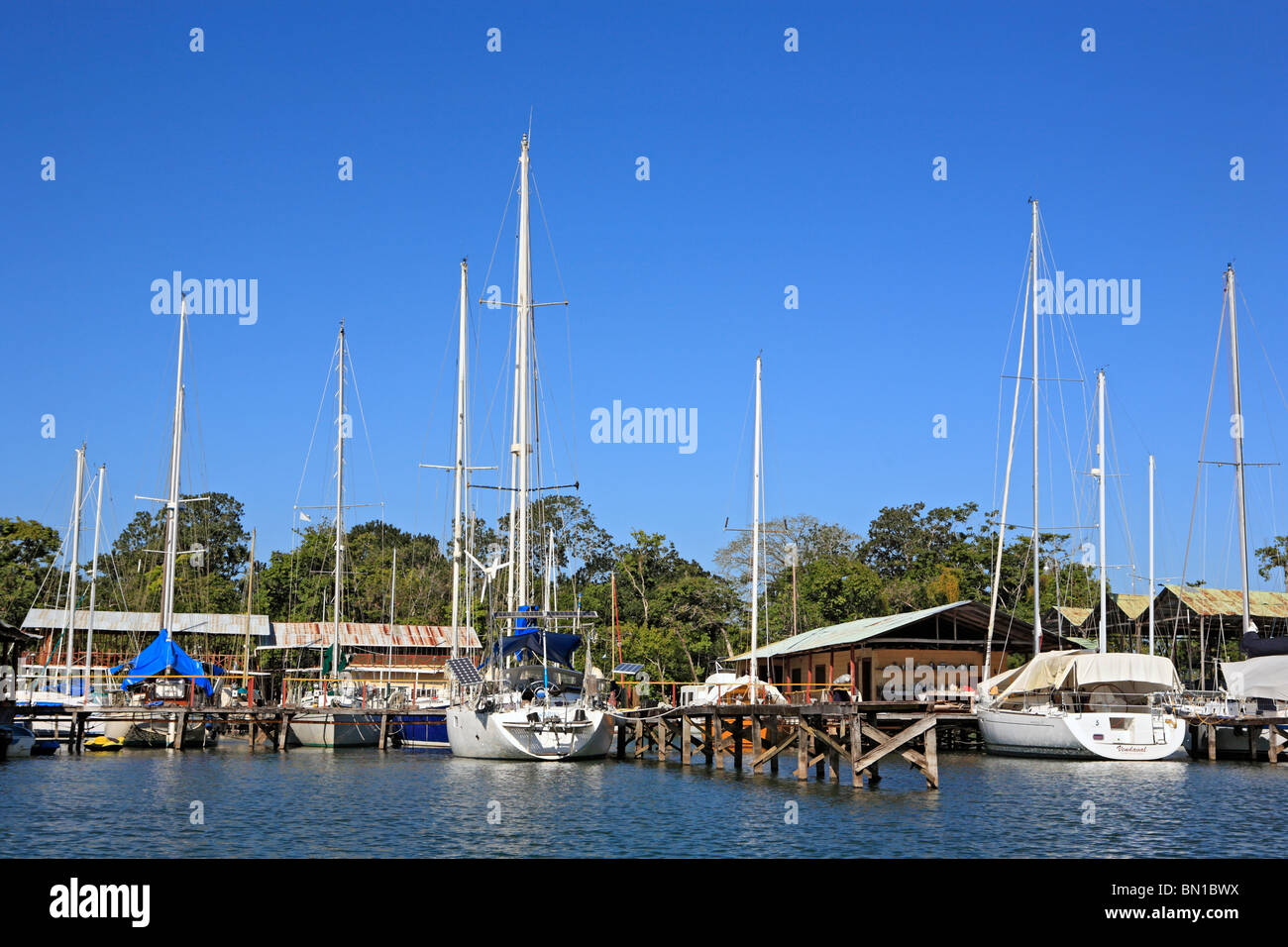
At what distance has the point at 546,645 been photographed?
40.8 meters

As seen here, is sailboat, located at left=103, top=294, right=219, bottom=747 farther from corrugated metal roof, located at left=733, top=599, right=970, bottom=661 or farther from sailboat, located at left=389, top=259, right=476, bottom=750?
corrugated metal roof, located at left=733, top=599, right=970, bottom=661

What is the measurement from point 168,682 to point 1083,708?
37.7 metres

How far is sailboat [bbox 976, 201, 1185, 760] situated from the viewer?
A: 136ft

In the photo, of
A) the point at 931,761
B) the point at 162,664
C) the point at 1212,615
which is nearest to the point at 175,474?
the point at 162,664

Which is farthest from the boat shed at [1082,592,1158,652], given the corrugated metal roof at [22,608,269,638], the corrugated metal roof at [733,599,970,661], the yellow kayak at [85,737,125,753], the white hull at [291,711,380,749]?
the corrugated metal roof at [22,608,269,638]

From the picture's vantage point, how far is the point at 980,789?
102ft

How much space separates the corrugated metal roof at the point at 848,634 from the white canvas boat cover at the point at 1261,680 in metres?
11.4

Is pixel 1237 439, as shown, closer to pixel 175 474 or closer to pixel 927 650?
pixel 927 650

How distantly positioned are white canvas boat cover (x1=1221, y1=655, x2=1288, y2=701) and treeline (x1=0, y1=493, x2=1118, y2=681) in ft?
57.3

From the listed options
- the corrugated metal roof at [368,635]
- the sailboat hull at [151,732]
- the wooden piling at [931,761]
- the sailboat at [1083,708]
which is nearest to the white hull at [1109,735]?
the sailboat at [1083,708]

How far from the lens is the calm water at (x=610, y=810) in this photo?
839 inches

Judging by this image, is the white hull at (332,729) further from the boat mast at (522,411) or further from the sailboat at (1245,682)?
the sailboat at (1245,682)
